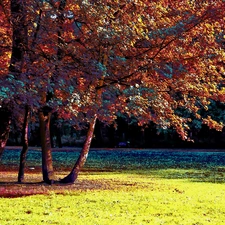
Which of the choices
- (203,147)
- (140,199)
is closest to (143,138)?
(203,147)

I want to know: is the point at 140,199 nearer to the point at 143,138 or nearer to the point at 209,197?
the point at 209,197

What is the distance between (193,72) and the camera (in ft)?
62.5

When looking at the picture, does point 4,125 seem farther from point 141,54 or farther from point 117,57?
point 141,54

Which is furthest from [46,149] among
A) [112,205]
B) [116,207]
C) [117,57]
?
[116,207]

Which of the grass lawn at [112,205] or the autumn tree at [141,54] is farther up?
the autumn tree at [141,54]

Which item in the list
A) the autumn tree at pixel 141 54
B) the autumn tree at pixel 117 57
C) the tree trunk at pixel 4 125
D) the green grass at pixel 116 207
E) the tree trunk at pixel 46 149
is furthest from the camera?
the tree trunk at pixel 46 149

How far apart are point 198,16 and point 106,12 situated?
497cm

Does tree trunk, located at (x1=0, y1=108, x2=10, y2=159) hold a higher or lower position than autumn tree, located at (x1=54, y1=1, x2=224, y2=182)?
lower

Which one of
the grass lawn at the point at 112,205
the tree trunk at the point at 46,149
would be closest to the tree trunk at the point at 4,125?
the grass lawn at the point at 112,205

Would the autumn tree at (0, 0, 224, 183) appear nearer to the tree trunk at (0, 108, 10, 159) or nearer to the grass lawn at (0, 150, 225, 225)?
the tree trunk at (0, 108, 10, 159)

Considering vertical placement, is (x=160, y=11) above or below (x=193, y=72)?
above


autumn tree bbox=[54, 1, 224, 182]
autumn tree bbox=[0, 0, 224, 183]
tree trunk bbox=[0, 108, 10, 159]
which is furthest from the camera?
autumn tree bbox=[54, 1, 224, 182]

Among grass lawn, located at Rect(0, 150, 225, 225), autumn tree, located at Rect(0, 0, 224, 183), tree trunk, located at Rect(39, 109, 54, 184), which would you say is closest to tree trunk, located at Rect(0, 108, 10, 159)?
autumn tree, located at Rect(0, 0, 224, 183)

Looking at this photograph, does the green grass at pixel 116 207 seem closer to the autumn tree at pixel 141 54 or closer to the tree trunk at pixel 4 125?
the tree trunk at pixel 4 125
